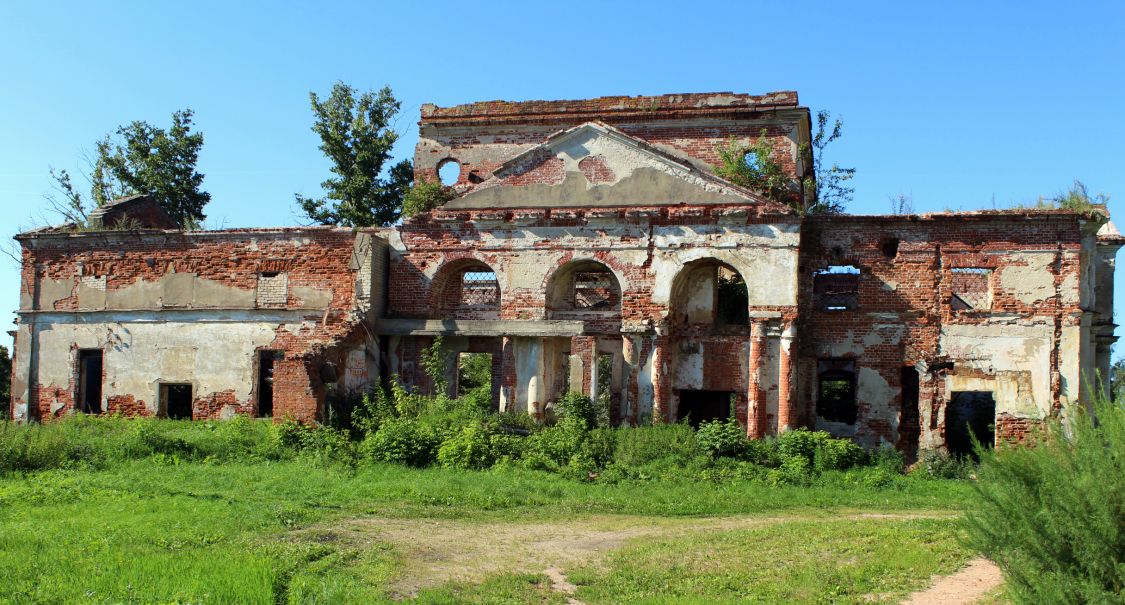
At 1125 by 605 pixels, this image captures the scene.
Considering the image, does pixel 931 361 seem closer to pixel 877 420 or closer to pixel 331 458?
pixel 877 420

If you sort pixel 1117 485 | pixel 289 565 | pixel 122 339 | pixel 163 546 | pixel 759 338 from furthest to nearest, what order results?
1. pixel 122 339
2. pixel 759 338
3. pixel 163 546
4. pixel 289 565
5. pixel 1117 485

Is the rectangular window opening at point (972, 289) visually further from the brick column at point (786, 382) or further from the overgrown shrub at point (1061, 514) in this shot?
the overgrown shrub at point (1061, 514)

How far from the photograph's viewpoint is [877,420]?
1867 cm

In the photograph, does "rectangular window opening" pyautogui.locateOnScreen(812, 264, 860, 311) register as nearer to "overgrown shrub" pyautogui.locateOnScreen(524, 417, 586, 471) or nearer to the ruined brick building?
the ruined brick building

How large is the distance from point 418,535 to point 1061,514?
693 centimetres

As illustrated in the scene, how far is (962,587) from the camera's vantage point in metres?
9.43

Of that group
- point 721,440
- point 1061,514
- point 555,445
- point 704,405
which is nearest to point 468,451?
point 555,445

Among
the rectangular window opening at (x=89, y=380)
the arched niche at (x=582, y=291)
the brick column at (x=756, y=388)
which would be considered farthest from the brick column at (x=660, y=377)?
the rectangular window opening at (x=89, y=380)

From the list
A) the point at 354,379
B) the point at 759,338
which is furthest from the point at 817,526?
the point at 354,379

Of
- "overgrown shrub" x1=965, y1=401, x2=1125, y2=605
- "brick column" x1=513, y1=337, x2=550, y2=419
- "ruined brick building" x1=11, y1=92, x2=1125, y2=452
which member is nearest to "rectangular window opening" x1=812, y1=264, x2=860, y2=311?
"ruined brick building" x1=11, y1=92, x2=1125, y2=452

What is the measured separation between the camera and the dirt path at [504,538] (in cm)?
989

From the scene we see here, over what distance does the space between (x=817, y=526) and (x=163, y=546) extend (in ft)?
24.7

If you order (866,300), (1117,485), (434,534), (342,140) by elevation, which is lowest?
(434,534)

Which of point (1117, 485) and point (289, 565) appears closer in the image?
point (1117, 485)
